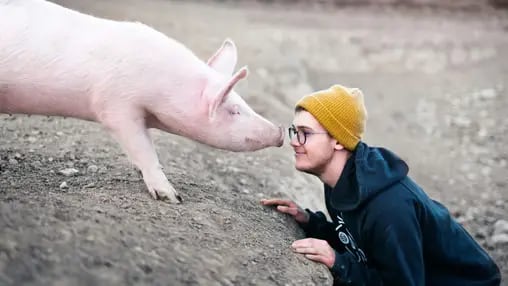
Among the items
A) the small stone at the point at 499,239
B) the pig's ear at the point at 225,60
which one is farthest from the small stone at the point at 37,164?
the small stone at the point at 499,239

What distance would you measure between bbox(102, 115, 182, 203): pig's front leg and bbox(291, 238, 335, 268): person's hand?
47 centimetres

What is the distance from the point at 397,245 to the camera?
2371mm

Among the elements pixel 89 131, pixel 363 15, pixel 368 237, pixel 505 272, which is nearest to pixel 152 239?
pixel 368 237

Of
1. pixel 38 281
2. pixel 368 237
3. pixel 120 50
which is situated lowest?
pixel 368 237

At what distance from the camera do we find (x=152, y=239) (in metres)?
2.16

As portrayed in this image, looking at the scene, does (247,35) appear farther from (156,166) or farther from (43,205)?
(43,205)

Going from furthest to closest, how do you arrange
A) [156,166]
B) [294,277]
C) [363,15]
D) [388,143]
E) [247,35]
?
[363,15] < [247,35] < [388,143] < [156,166] < [294,277]

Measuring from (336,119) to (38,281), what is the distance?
1228 millimetres

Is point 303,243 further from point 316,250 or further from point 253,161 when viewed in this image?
Result: point 253,161

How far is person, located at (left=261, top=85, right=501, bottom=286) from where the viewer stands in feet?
7.88

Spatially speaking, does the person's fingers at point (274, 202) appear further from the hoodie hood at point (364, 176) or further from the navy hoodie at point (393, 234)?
the hoodie hood at point (364, 176)

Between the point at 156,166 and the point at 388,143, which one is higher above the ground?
the point at 156,166

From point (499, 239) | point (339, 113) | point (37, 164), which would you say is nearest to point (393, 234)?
point (339, 113)

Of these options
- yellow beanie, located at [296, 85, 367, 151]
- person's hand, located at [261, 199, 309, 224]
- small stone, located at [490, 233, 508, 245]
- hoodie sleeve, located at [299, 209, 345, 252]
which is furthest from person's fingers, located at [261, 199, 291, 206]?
small stone, located at [490, 233, 508, 245]
